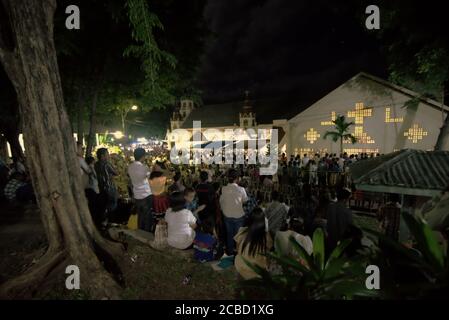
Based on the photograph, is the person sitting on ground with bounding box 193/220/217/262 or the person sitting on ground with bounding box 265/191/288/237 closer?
the person sitting on ground with bounding box 193/220/217/262

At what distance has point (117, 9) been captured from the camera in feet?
23.4

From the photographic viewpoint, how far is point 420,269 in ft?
7.63

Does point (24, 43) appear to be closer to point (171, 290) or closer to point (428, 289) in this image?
point (171, 290)

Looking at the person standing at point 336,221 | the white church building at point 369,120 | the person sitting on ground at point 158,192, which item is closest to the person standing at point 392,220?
the person standing at point 336,221

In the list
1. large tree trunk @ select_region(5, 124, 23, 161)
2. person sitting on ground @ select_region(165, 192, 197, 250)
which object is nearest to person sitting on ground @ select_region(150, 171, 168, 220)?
person sitting on ground @ select_region(165, 192, 197, 250)

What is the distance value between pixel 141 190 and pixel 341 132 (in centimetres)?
1808

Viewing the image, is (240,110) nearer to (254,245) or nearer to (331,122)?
(331,122)

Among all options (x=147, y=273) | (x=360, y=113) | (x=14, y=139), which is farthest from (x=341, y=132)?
(x=14, y=139)

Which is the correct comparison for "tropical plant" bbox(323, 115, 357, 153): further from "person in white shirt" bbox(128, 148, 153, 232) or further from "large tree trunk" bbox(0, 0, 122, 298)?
"large tree trunk" bbox(0, 0, 122, 298)

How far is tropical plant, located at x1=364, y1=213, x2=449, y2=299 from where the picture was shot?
211 cm

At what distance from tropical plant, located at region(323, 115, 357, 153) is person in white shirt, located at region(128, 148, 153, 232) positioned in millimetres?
17586
